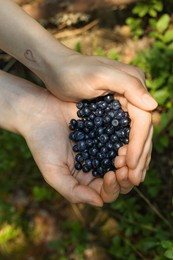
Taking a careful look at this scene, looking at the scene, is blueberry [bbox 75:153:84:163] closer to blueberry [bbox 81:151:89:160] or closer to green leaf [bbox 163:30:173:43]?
blueberry [bbox 81:151:89:160]

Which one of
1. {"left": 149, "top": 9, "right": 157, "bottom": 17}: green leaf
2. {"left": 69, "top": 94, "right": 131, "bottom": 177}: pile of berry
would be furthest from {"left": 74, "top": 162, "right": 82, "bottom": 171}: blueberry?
{"left": 149, "top": 9, "right": 157, "bottom": 17}: green leaf

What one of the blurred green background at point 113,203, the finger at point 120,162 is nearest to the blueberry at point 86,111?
the finger at point 120,162

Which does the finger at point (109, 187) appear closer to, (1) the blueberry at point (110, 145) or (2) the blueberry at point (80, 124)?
(1) the blueberry at point (110, 145)

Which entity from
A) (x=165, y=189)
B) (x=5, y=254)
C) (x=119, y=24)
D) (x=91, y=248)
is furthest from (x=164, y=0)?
(x=5, y=254)

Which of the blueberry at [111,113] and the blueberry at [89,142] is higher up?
the blueberry at [111,113]

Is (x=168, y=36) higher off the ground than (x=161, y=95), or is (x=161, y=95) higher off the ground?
(x=168, y=36)

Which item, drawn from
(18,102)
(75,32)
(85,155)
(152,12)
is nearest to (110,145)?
(85,155)

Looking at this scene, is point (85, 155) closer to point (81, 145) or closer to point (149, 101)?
point (81, 145)

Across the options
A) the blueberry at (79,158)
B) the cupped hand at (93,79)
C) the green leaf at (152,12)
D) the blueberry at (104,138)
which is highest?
the cupped hand at (93,79)
